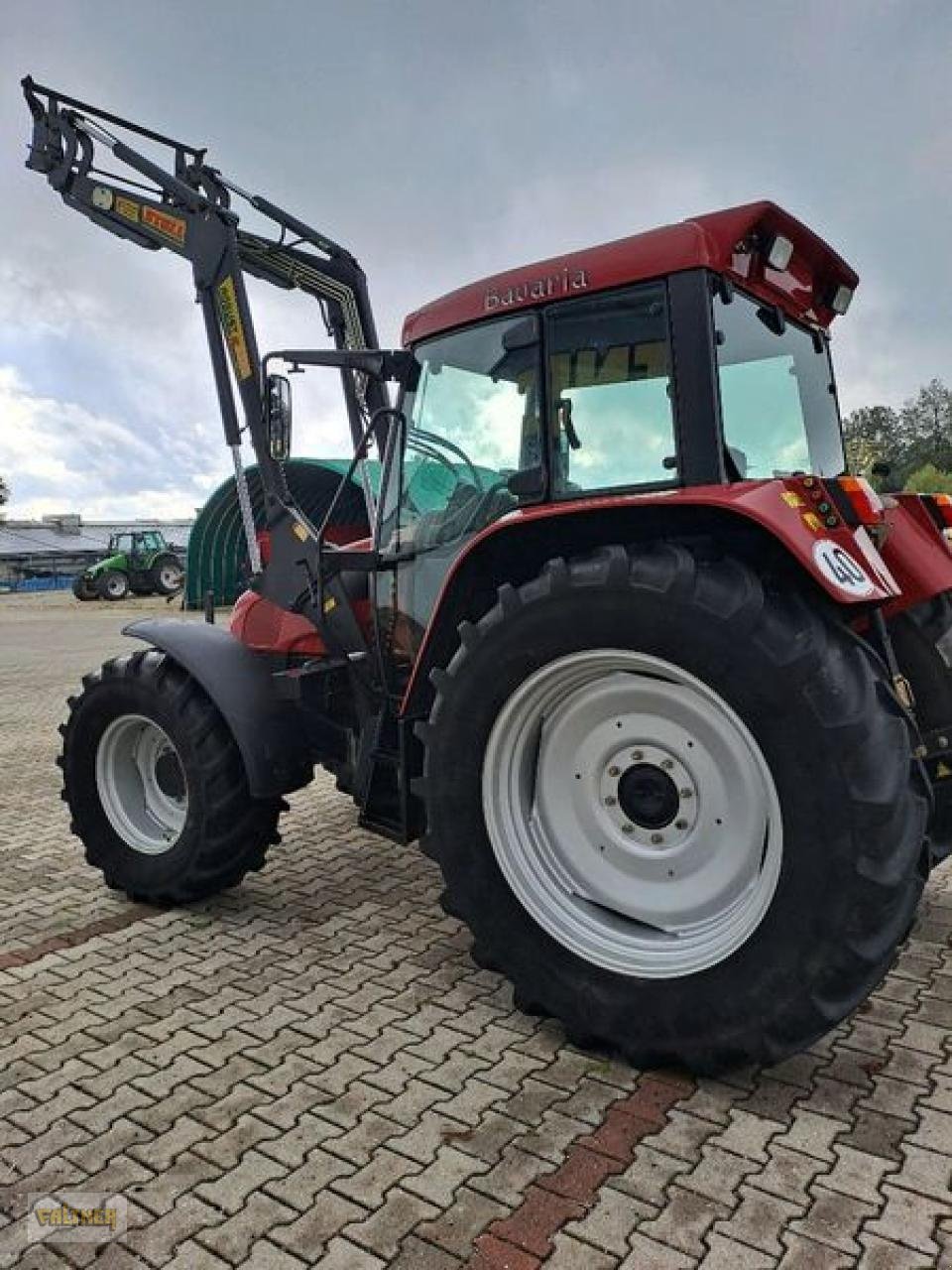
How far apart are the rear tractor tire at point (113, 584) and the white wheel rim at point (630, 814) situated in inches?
1211

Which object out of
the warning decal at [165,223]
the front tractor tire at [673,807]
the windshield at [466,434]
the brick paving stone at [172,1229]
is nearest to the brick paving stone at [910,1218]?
the front tractor tire at [673,807]

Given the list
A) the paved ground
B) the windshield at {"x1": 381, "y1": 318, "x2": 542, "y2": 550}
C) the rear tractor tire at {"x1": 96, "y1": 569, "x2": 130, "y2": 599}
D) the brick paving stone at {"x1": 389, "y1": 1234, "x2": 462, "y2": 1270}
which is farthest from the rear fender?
the rear tractor tire at {"x1": 96, "y1": 569, "x2": 130, "y2": 599}

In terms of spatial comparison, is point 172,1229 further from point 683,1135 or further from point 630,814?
point 630,814

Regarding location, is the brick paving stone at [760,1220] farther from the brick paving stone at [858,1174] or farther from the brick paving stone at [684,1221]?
the brick paving stone at [858,1174]

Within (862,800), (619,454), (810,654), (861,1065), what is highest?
(619,454)

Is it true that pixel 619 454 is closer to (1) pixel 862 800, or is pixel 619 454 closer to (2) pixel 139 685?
(1) pixel 862 800

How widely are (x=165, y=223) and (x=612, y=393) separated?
2606 mm

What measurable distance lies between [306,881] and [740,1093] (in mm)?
2426

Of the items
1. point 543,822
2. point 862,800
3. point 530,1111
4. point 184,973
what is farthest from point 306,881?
point 862,800

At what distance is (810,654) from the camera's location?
2395mm

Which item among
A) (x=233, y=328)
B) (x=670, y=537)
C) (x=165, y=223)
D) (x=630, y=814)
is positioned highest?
(x=165, y=223)

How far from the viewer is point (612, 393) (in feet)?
9.86

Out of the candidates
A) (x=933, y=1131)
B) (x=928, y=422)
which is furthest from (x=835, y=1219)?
(x=928, y=422)

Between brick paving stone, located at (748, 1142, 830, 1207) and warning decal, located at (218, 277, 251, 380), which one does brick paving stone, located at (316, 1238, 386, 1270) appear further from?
warning decal, located at (218, 277, 251, 380)
